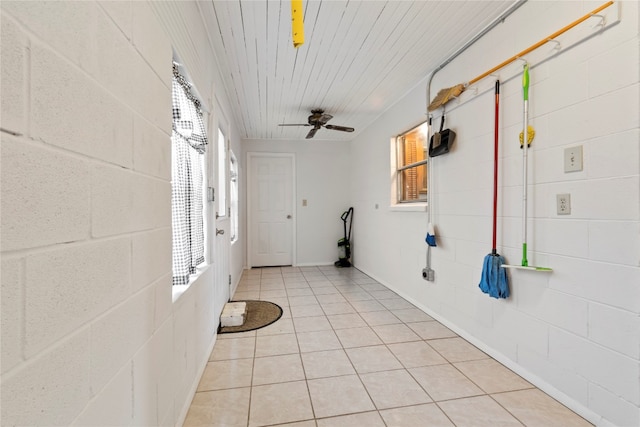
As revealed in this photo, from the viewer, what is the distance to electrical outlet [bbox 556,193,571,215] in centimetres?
157

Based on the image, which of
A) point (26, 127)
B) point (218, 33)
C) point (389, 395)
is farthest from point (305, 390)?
point (218, 33)

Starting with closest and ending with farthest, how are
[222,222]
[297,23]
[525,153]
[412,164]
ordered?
[297,23]
[525,153]
[222,222]
[412,164]

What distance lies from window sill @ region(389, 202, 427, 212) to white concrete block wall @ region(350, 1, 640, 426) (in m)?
0.41

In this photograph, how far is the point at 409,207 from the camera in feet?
10.7

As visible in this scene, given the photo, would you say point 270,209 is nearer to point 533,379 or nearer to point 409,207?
point 409,207

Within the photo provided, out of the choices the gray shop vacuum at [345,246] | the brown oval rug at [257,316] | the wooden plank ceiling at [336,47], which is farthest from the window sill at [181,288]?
the gray shop vacuum at [345,246]

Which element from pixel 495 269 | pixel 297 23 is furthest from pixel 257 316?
pixel 297 23

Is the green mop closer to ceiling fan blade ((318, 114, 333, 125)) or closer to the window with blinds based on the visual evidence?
the window with blinds

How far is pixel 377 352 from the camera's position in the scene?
2.18 metres

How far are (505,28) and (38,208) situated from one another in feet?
8.56

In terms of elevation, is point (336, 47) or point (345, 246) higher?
point (336, 47)

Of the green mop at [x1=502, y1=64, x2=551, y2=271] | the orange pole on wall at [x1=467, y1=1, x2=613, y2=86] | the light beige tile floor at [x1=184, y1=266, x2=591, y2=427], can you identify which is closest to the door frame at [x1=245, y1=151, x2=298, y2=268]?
the light beige tile floor at [x1=184, y1=266, x2=591, y2=427]

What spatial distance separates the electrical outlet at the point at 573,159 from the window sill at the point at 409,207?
1.42 meters

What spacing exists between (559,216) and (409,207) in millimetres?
1676
